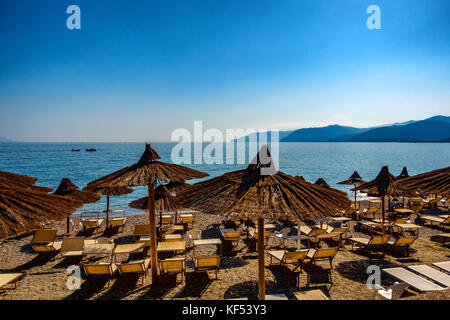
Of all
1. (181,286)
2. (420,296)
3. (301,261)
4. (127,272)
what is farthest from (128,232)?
(420,296)

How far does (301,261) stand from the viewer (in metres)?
6.97

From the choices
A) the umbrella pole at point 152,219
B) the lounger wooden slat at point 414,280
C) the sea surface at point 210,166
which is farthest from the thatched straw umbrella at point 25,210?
the sea surface at point 210,166

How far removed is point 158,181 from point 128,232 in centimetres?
736

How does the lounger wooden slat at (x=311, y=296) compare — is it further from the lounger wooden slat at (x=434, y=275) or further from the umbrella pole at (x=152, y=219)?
the umbrella pole at (x=152, y=219)

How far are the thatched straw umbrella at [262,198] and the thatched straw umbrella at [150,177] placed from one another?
4.05 feet

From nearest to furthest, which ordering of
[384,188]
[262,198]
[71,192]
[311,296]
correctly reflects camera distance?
[262,198] < [311,296] < [384,188] < [71,192]

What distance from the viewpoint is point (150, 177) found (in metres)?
5.57

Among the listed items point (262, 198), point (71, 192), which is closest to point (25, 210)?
point (262, 198)

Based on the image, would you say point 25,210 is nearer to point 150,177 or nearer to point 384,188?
point 150,177

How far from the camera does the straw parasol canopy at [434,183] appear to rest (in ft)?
16.2

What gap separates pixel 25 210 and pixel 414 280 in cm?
749

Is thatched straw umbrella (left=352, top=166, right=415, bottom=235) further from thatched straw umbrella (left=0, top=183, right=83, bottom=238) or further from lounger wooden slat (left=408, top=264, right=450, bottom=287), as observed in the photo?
thatched straw umbrella (left=0, top=183, right=83, bottom=238)
